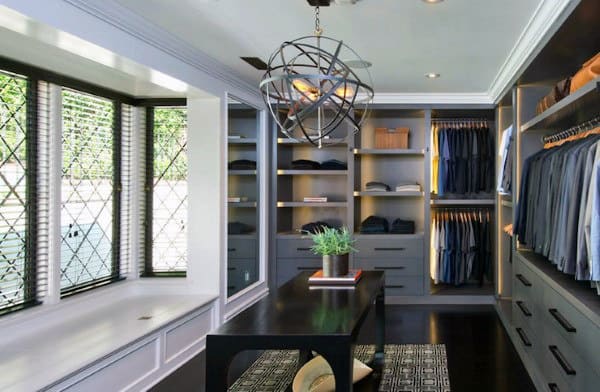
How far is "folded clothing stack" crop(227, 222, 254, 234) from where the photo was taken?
15.9 feet

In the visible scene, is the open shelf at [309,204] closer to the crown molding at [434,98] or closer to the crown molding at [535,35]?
the crown molding at [434,98]

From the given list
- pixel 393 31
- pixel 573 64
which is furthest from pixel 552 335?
pixel 393 31

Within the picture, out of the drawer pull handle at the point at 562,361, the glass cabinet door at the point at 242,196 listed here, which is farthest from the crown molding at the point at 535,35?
the glass cabinet door at the point at 242,196

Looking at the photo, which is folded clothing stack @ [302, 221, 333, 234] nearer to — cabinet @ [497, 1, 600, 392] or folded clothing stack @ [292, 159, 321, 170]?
folded clothing stack @ [292, 159, 321, 170]

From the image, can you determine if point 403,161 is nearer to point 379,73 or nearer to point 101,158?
point 379,73

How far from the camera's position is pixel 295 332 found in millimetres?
2221

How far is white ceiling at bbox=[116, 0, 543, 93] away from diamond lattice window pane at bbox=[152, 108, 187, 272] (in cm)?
90

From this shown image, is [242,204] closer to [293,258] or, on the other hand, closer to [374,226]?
[293,258]

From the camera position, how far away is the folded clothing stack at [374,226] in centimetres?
588

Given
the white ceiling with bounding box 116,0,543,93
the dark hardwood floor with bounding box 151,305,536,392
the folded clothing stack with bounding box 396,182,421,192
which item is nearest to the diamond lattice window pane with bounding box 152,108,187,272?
the white ceiling with bounding box 116,0,543,93

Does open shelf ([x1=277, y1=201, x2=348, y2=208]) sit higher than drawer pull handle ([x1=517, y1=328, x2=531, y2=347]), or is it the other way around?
open shelf ([x1=277, y1=201, x2=348, y2=208])

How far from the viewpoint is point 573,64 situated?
351 cm

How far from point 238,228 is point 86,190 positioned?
4.66 ft

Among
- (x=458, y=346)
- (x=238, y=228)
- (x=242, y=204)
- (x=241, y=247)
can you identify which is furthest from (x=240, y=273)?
(x=458, y=346)
